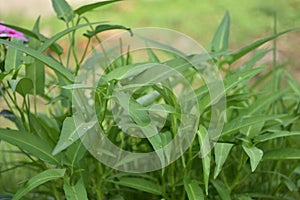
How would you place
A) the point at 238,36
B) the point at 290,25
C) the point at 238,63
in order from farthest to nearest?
the point at 238,36, the point at 238,63, the point at 290,25

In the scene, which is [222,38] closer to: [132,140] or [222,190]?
[132,140]

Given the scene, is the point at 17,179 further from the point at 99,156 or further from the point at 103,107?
the point at 103,107

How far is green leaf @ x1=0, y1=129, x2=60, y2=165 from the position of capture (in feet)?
4.66

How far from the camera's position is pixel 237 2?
4.28m

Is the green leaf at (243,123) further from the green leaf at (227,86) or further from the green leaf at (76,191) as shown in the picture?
the green leaf at (76,191)

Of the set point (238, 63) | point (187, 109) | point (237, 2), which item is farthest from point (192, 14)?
point (187, 109)

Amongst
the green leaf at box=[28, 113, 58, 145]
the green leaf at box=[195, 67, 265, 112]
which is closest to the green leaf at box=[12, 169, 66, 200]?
the green leaf at box=[28, 113, 58, 145]

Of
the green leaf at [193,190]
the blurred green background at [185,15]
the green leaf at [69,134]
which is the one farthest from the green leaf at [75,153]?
the blurred green background at [185,15]

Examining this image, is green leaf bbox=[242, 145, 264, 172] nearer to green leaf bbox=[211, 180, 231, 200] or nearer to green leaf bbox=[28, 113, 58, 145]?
green leaf bbox=[211, 180, 231, 200]

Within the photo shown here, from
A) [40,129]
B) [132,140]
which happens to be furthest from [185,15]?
[40,129]

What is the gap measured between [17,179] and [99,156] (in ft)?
2.22

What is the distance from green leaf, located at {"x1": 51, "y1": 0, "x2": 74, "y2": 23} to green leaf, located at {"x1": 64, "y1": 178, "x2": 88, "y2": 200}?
1.41 feet

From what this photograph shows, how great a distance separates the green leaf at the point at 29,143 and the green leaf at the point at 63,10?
1.08ft

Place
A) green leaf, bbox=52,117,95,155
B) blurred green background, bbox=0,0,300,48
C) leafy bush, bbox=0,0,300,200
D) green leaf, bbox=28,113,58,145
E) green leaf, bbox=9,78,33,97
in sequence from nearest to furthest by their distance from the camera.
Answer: green leaf, bbox=52,117,95,155 → leafy bush, bbox=0,0,300,200 → green leaf, bbox=9,78,33,97 → green leaf, bbox=28,113,58,145 → blurred green background, bbox=0,0,300,48
